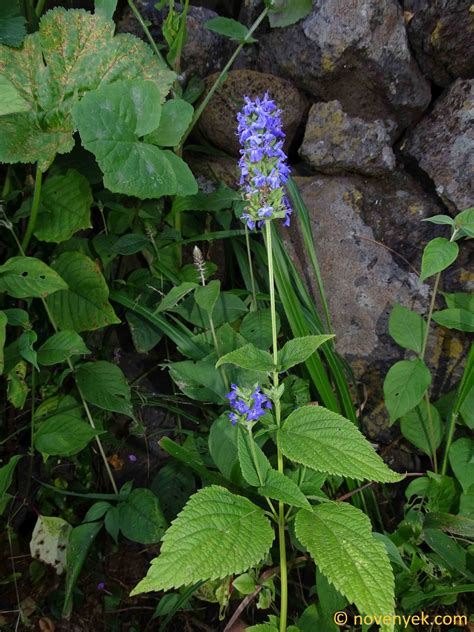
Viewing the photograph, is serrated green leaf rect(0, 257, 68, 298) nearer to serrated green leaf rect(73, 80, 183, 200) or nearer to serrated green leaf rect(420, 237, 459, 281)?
serrated green leaf rect(73, 80, 183, 200)

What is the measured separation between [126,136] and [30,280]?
1.46 feet

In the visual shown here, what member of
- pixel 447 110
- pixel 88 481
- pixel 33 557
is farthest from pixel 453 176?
pixel 33 557

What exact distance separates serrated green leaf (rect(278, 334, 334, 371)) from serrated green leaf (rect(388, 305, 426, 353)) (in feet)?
1.74

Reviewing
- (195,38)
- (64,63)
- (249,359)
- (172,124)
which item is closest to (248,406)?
(249,359)

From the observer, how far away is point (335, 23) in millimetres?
1750

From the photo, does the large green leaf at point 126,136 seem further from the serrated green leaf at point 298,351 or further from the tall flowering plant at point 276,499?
the serrated green leaf at point 298,351

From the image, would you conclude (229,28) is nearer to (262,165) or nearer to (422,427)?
(262,165)

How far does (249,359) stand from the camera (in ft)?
3.50

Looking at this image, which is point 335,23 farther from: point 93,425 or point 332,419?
point 93,425

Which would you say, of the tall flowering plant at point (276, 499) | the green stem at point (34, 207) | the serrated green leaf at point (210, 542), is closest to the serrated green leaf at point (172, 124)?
the green stem at point (34, 207)

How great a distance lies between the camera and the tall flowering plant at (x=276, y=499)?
89cm

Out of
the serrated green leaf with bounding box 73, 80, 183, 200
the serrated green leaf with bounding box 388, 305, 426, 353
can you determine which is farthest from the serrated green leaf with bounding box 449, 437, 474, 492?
the serrated green leaf with bounding box 73, 80, 183, 200

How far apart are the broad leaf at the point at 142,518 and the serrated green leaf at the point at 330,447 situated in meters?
0.56

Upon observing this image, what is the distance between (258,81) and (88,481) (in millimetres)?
1423
